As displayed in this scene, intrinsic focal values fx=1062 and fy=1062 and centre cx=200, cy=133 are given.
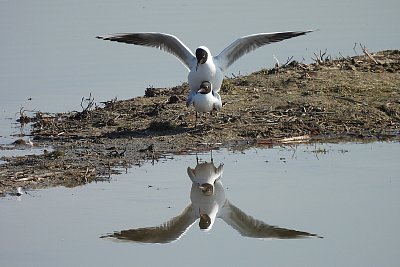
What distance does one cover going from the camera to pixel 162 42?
13.5m

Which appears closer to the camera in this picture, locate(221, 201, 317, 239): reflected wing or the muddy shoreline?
locate(221, 201, 317, 239): reflected wing

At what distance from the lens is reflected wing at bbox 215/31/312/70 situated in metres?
13.3

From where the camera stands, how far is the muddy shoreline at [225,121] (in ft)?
36.2

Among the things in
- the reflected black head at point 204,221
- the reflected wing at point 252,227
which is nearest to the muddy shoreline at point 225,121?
the reflected black head at point 204,221

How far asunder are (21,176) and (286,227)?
2.91 meters

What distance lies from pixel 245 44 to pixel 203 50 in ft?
2.37

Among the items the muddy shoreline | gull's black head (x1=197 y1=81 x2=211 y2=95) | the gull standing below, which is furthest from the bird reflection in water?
the gull standing below

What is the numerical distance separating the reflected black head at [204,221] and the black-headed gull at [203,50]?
355 centimetres

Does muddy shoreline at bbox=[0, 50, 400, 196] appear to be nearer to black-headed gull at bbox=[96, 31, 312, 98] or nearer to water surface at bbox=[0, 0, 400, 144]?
black-headed gull at bbox=[96, 31, 312, 98]

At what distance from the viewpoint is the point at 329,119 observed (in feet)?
40.5
